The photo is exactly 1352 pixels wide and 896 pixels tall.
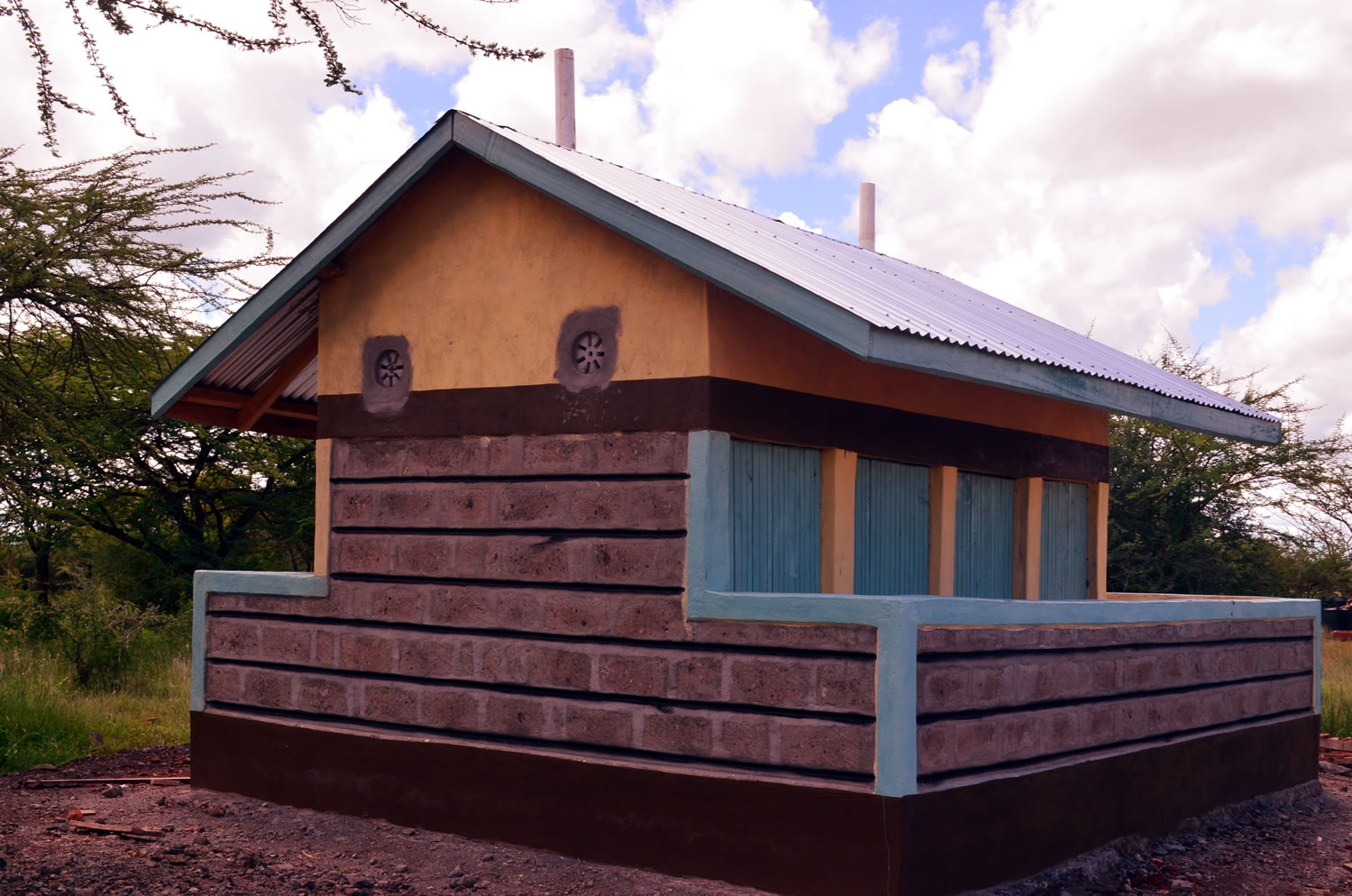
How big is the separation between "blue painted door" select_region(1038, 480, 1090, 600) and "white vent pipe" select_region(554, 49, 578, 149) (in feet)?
15.0

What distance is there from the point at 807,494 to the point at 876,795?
7.13ft

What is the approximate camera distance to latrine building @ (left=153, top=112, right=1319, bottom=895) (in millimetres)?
7094

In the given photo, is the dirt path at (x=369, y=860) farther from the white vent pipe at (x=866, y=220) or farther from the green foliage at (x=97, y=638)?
the white vent pipe at (x=866, y=220)

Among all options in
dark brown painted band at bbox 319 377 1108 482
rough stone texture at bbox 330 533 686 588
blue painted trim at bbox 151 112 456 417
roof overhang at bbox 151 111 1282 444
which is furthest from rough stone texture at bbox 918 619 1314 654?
blue painted trim at bbox 151 112 456 417

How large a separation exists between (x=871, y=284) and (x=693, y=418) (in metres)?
1.81

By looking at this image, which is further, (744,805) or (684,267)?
(684,267)

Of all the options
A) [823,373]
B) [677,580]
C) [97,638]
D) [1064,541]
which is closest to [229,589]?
[677,580]

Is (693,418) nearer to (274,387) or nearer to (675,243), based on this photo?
(675,243)

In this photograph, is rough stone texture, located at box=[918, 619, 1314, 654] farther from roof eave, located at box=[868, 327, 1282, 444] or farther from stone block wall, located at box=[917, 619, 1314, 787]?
roof eave, located at box=[868, 327, 1282, 444]

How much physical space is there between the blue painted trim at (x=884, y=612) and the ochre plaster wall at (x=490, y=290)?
779 mm

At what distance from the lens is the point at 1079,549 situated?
1163cm

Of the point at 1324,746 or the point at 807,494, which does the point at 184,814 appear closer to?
the point at 807,494

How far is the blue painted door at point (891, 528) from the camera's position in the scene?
8938 mm

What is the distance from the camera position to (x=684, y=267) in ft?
24.6
